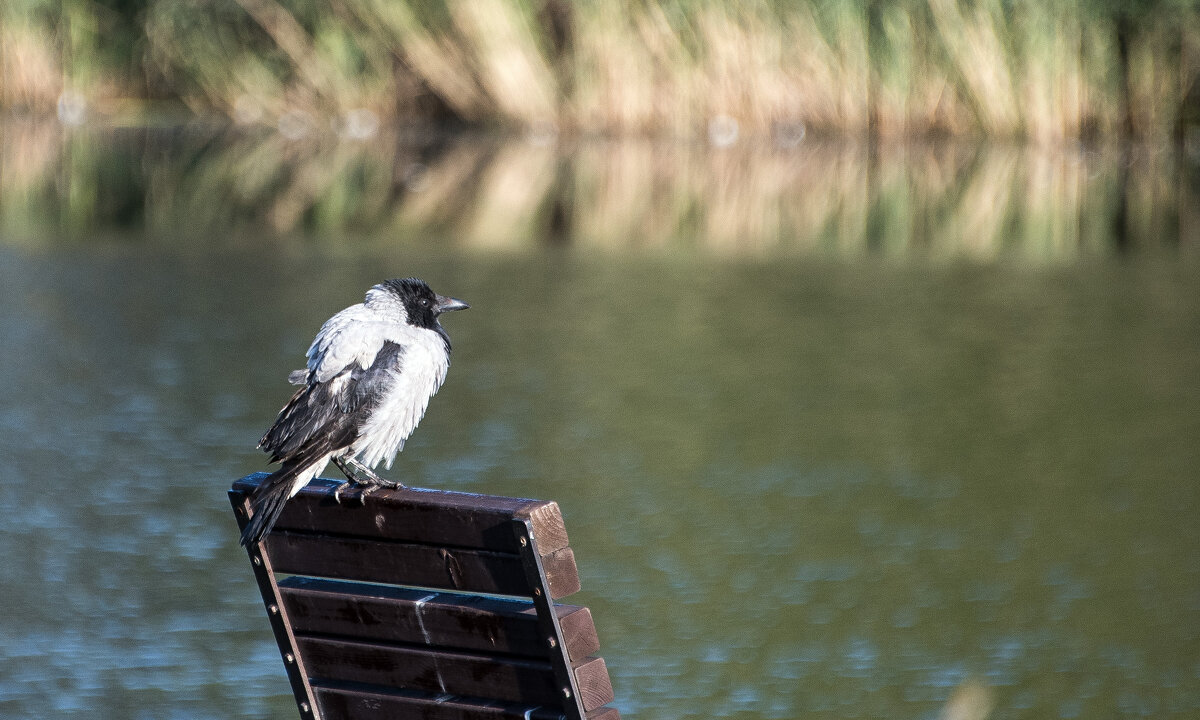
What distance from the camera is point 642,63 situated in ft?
59.8

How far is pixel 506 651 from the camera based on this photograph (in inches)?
95.0

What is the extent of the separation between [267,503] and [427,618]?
33cm

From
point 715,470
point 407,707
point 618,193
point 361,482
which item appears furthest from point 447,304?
point 618,193

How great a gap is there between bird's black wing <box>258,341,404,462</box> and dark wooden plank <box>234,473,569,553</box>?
24cm

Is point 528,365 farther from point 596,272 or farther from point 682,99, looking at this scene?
point 682,99

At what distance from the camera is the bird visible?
9.34 ft

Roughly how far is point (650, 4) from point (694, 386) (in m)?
10.9

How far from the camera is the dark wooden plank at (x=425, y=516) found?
89.1 inches

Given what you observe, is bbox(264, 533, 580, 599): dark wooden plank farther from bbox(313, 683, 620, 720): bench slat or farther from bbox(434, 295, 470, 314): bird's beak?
bbox(434, 295, 470, 314): bird's beak

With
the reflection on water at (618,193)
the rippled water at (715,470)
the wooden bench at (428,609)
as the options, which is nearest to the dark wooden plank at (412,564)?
the wooden bench at (428,609)

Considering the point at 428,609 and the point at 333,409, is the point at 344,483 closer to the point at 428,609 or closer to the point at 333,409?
the point at 333,409

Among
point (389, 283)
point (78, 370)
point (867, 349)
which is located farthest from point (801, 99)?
point (389, 283)

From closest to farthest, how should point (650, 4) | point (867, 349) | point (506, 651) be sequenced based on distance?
point (506, 651) < point (867, 349) < point (650, 4)

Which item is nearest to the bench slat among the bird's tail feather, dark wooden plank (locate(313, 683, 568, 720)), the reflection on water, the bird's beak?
dark wooden plank (locate(313, 683, 568, 720))
